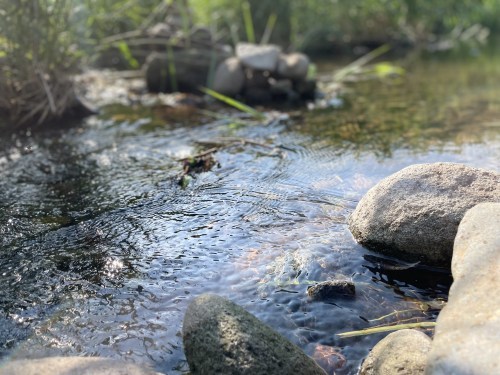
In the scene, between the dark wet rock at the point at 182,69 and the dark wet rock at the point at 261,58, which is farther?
the dark wet rock at the point at 182,69

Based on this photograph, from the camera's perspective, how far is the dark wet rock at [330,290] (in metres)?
3.02

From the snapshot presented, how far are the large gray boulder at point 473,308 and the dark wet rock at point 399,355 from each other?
191 mm

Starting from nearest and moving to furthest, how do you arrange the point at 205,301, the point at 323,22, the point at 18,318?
the point at 205,301 < the point at 18,318 < the point at 323,22

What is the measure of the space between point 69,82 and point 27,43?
85cm

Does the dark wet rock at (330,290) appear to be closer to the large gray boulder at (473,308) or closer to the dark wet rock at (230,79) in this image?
the large gray boulder at (473,308)

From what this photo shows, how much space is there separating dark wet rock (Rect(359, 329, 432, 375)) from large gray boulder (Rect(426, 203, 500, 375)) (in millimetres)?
191

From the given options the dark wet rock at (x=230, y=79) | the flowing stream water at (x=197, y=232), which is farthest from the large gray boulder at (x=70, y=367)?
the dark wet rock at (x=230, y=79)

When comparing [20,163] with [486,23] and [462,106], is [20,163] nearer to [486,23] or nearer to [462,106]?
[462,106]

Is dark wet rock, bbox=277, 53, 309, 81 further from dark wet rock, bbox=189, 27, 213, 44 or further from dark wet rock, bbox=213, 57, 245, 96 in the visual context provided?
dark wet rock, bbox=189, 27, 213, 44

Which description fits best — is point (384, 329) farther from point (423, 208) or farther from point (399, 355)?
point (423, 208)

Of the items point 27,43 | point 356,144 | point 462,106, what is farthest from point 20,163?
point 462,106

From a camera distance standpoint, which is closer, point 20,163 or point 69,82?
point 20,163

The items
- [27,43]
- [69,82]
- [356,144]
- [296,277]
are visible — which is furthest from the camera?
[69,82]

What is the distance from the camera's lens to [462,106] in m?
7.87
